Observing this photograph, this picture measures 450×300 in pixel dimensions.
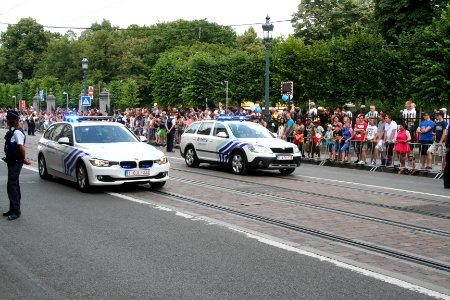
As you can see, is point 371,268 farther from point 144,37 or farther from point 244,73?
point 144,37

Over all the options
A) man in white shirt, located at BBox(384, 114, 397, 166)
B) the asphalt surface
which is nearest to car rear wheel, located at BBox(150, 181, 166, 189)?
the asphalt surface

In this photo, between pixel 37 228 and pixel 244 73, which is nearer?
pixel 37 228

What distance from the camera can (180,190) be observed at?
13273 millimetres

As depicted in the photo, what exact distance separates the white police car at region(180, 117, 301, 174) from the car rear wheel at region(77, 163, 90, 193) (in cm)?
526

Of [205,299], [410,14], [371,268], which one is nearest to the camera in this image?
[205,299]

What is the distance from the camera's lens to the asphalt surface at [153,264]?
5.72 m

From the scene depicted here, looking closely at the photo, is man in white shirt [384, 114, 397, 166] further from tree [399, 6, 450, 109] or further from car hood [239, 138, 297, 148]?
tree [399, 6, 450, 109]

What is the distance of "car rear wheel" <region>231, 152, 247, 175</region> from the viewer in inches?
664

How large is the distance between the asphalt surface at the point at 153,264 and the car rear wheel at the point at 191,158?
9164 mm

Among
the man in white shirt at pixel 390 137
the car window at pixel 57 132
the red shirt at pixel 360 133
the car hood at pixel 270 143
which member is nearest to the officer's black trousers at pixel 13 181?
the car window at pixel 57 132

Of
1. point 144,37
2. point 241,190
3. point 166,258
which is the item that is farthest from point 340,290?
point 144,37

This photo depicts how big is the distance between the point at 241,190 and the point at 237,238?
5.31 meters

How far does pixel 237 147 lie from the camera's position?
1702 centimetres

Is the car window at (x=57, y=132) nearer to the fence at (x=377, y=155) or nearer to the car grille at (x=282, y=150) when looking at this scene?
the car grille at (x=282, y=150)
